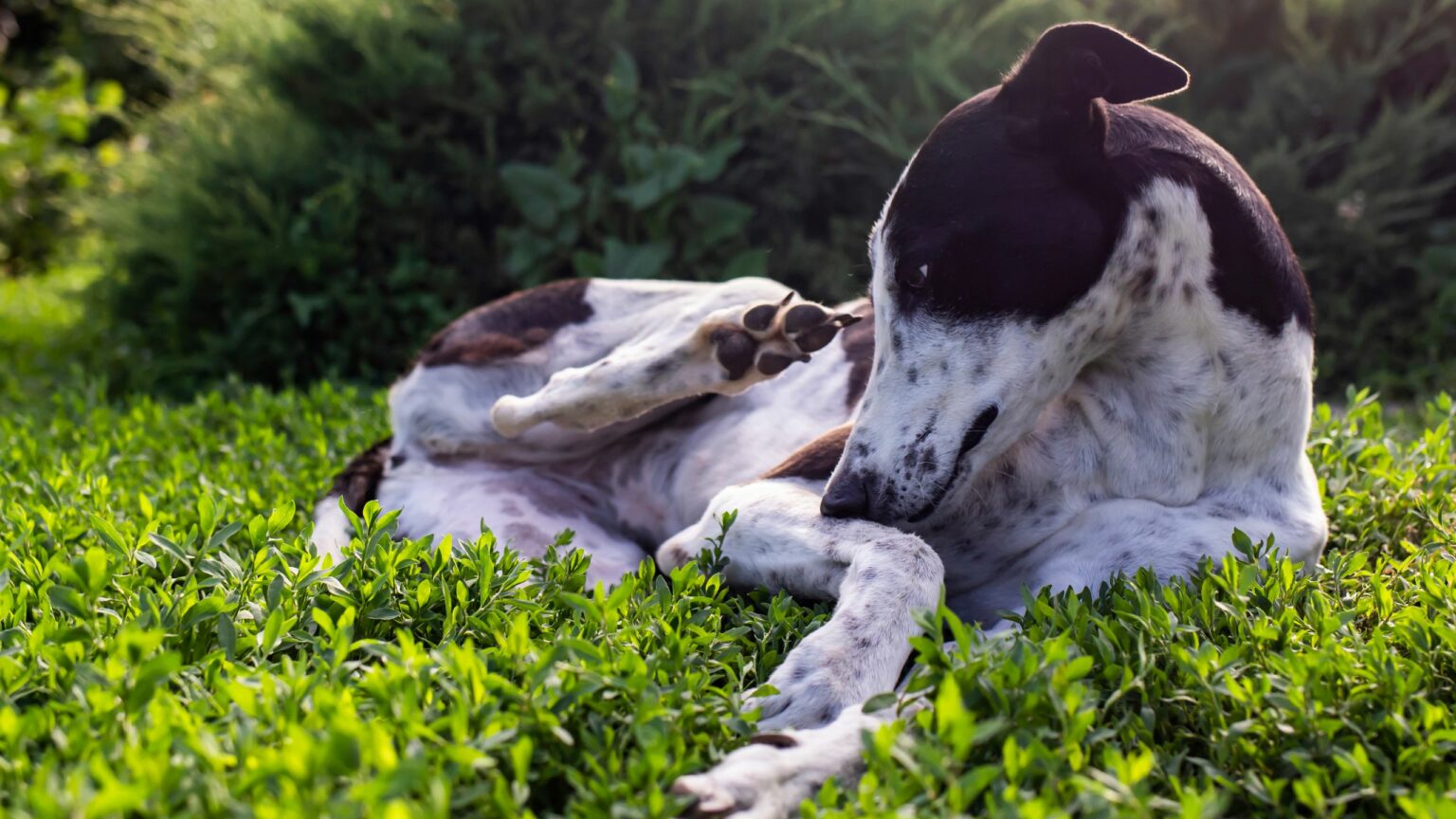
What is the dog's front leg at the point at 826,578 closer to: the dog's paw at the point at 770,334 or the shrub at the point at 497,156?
the dog's paw at the point at 770,334

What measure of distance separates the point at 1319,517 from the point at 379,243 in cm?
496

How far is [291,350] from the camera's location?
6.53 metres

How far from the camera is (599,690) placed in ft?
6.51

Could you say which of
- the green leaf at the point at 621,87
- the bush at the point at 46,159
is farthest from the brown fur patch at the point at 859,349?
the bush at the point at 46,159

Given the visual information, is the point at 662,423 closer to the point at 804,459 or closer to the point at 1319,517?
the point at 804,459

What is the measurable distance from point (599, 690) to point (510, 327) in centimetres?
209

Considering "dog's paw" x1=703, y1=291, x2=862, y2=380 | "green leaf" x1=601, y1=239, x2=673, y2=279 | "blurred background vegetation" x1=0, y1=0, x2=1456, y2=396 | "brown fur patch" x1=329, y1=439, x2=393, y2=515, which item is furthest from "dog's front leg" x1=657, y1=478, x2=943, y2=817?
"blurred background vegetation" x1=0, y1=0, x2=1456, y2=396

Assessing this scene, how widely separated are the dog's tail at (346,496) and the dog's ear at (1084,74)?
1848 mm

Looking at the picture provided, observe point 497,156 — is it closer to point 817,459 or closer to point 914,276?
point 817,459

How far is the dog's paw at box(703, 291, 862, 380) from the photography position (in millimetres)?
3111

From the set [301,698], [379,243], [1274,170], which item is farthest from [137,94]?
[301,698]

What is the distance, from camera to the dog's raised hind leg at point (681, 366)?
316 centimetres

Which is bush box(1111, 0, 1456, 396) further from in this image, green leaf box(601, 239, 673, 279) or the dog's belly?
the dog's belly

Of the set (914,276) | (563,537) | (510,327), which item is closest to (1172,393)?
(914,276)
